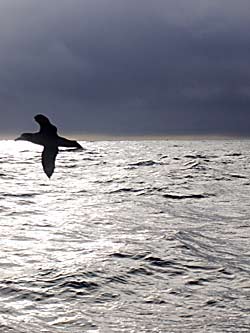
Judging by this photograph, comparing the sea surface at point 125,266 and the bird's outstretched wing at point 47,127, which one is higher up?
the bird's outstretched wing at point 47,127

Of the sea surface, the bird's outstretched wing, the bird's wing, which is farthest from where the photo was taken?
the sea surface

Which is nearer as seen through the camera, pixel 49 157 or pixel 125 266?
pixel 49 157

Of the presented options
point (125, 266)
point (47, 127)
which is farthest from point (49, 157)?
point (125, 266)

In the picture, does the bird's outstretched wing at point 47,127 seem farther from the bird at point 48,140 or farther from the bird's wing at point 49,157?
the bird's wing at point 49,157

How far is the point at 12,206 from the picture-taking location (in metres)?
38.6

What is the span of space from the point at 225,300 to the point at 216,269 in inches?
140

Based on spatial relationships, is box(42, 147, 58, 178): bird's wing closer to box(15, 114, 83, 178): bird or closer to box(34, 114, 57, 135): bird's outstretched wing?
box(15, 114, 83, 178): bird

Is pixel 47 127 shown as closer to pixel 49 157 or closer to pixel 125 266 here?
pixel 49 157

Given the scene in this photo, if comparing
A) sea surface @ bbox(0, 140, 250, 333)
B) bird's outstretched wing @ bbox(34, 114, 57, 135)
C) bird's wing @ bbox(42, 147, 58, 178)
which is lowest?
sea surface @ bbox(0, 140, 250, 333)

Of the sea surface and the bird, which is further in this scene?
the sea surface

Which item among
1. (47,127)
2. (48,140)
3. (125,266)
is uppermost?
(47,127)

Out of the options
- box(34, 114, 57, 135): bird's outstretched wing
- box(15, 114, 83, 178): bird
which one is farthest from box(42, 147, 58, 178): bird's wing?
box(34, 114, 57, 135): bird's outstretched wing

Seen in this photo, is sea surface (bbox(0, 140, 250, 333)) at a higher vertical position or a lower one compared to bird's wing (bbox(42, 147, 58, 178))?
lower

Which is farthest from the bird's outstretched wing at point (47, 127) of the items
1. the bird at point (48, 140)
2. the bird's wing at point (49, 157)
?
the bird's wing at point (49, 157)
